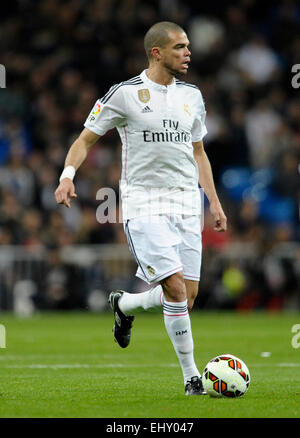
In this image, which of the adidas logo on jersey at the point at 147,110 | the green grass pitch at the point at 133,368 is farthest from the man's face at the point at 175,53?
the green grass pitch at the point at 133,368

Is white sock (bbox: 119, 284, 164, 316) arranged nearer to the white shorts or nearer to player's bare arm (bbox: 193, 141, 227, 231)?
the white shorts

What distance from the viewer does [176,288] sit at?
760cm

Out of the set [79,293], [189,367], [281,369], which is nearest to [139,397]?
[189,367]

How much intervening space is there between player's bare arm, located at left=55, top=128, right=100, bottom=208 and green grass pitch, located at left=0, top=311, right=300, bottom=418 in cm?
140

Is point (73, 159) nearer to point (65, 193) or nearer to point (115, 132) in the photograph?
point (65, 193)

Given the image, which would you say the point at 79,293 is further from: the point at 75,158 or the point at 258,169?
the point at 75,158

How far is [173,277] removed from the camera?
7.61 metres

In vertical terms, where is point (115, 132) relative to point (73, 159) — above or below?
above

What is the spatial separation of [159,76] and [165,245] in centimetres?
135

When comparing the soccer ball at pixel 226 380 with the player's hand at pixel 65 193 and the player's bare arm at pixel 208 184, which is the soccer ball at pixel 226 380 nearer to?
the player's bare arm at pixel 208 184

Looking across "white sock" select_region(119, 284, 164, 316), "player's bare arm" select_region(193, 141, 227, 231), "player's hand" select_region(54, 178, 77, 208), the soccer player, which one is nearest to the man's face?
the soccer player

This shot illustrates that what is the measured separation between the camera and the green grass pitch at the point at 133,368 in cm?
670

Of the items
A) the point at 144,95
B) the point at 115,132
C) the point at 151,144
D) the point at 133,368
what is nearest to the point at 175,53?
the point at 144,95

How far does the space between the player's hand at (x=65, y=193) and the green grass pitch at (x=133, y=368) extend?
136cm
